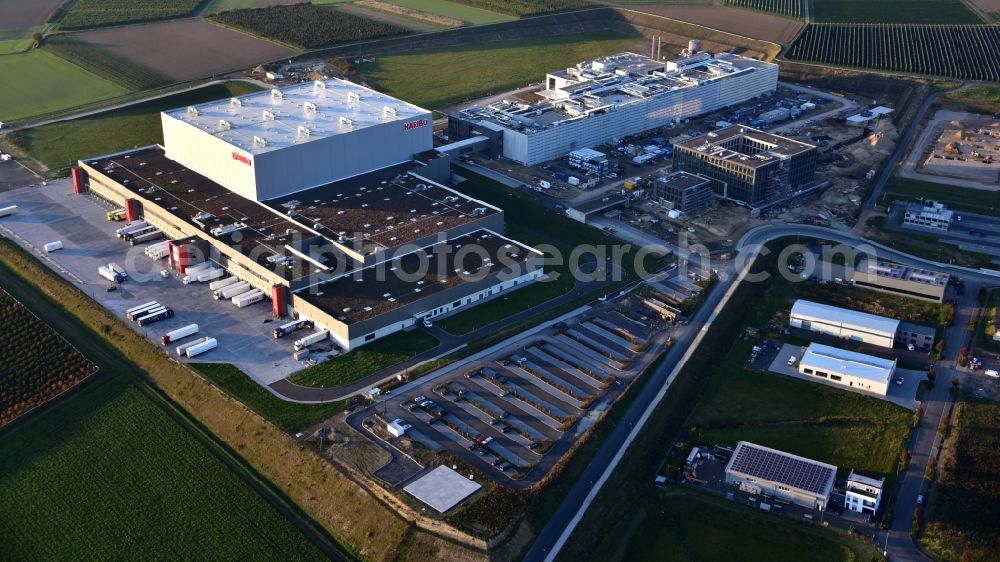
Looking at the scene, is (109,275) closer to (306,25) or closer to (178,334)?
(178,334)

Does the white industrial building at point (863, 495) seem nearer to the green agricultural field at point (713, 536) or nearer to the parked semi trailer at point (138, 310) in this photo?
the green agricultural field at point (713, 536)

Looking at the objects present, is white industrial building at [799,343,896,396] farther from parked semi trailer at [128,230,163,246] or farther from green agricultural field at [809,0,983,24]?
green agricultural field at [809,0,983,24]

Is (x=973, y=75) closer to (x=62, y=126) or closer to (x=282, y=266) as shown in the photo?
(x=282, y=266)

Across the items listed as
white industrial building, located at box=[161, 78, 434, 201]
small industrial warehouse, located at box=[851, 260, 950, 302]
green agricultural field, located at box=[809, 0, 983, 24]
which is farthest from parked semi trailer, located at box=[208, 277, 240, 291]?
green agricultural field, located at box=[809, 0, 983, 24]

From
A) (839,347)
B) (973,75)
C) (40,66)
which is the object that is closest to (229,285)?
(839,347)

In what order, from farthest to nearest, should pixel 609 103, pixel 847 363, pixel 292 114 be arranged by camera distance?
1. pixel 609 103
2. pixel 292 114
3. pixel 847 363

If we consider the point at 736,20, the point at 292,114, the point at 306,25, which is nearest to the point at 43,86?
the point at 306,25

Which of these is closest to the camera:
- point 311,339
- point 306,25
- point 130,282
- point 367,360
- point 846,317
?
point 367,360

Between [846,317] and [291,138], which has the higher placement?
[291,138]
